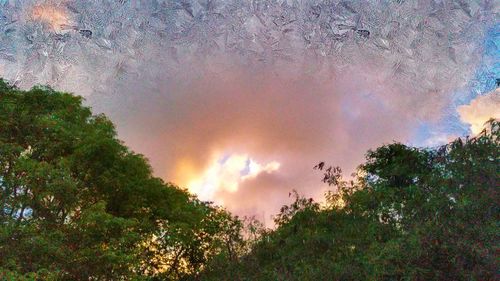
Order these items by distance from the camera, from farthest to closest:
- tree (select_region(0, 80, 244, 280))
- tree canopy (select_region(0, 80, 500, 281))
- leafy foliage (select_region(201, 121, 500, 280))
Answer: tree (select_region(0, 80, 244, 280)), tree canopy (select_region(0, 80, 500, 281)), leafy foliage (select_region(201, 121, 500, 280))

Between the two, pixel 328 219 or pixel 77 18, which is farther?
pixel 77 18

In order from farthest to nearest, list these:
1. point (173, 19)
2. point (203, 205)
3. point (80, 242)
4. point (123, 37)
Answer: point (173, 19) < point (123, 37) < point (203, 205) < point (80, 242)

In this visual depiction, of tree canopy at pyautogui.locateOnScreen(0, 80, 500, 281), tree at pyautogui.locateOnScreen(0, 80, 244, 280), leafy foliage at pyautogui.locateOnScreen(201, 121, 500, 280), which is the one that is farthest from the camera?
tree at pyautogui.locateOnScreen(0, 80, 244, 280)

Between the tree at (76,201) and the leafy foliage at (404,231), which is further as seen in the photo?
the tree at (76,201)

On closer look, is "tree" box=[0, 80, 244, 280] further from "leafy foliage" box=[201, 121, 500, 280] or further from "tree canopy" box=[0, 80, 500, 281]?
"leafy foliage" box=[201, 121, 500, 280]

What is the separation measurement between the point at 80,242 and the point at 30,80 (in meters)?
32.3

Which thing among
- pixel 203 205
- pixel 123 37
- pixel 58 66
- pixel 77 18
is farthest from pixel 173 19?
pixel 203 205

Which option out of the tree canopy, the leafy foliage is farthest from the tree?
the leafy foliage

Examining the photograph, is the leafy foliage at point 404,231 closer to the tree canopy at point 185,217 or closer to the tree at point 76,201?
the tree canopy at point 185,217

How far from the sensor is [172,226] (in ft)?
78.1

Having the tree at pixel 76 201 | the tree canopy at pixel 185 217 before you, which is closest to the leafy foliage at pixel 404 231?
the tree canopy at pixel 185 217

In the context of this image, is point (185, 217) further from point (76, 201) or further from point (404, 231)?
point (404, 231)

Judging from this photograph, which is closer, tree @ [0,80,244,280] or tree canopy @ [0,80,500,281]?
tree canopy @ [0,80,500,281]

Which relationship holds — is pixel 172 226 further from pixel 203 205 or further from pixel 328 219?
pixel 328 219
